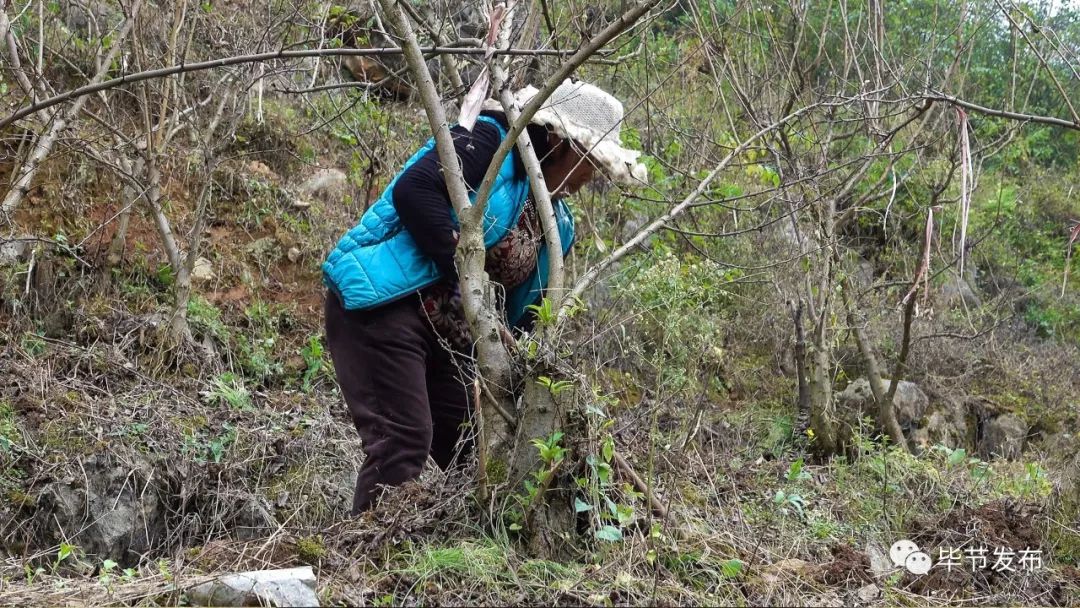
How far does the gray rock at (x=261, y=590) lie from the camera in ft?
7.63

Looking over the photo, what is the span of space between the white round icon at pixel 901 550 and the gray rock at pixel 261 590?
1.97 meters

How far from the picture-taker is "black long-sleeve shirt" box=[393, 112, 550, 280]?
315 cm

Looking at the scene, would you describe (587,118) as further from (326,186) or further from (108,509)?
(326,186)

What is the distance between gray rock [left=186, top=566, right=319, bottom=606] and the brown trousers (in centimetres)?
75

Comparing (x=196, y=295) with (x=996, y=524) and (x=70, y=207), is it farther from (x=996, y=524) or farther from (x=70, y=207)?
(x=996, y=524)

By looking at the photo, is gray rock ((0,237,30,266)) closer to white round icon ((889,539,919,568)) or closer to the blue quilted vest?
the blue quilted vest

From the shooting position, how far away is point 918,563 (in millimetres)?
3168

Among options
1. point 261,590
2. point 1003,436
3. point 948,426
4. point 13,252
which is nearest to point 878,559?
point 261,590

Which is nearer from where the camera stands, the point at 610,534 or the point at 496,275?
the point at 610,534

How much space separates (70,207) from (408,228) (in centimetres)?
401

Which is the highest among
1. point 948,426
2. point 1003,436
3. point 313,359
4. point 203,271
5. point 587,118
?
point 587,118

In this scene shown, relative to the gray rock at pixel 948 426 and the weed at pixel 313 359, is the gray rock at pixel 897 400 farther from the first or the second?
the weed at pixel 313 359

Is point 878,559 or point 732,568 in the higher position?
point 732,568

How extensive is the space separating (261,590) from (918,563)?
2.05 meters
